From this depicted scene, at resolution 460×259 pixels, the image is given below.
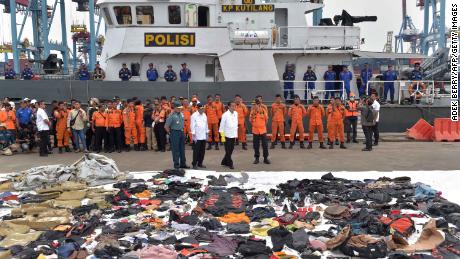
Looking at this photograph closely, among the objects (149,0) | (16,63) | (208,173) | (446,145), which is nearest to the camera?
(208,173)

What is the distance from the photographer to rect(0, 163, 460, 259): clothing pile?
477 cm

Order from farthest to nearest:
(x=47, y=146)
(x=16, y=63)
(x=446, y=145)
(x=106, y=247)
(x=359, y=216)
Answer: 1. (x=16, y=63)
2. (x=446, y=145)
3. (x=47, y=146)
4. (x=359, y=216)
5. (x=106, y=247)

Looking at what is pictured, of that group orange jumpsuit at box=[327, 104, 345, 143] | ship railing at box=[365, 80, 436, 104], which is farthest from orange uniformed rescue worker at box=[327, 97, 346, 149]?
ship railing at box=[365, 80, 436, 104]

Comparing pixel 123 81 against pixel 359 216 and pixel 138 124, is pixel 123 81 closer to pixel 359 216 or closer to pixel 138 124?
pixel 138 124

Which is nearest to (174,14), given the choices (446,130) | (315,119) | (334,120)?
(315,119)

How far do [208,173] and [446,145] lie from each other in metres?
7.71

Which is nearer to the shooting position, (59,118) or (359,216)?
(359,216)

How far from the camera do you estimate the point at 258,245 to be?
4.83 metres

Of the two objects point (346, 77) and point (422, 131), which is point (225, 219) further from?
point (422, 131)

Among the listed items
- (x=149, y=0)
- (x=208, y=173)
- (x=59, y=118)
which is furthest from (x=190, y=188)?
(x=149, y=0)

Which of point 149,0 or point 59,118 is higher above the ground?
point 149,0

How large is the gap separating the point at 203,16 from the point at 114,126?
204 inches

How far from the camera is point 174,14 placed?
551 inches

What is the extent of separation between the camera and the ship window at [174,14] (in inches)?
549
